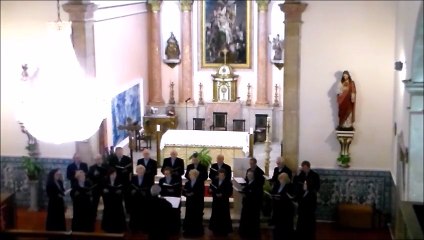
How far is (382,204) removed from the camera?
13750mm

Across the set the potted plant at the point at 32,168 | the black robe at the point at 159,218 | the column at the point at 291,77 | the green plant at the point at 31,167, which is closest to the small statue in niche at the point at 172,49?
the potted plant at the point at 32,168

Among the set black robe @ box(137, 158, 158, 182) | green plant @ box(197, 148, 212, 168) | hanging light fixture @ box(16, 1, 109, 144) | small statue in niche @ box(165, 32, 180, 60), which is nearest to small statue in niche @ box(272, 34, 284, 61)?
small statue in niche @ box(165, 32, 180, 60)

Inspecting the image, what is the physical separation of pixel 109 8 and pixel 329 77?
5.82 metres

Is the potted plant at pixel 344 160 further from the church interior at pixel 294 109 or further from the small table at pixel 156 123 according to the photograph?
the small table at pixel 156 123

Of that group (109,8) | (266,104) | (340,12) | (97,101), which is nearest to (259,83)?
(266,104)

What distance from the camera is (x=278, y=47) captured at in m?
20.3

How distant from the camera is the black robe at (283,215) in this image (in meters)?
12.8

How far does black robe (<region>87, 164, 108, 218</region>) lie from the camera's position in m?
13.4

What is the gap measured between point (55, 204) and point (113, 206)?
3.67 ft

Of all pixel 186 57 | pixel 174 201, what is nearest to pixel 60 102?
pixel 174 201

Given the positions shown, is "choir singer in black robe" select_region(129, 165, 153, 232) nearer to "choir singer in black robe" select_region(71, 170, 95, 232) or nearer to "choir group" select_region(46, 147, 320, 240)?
"choir group" select_region(46, 147, 320, 240)

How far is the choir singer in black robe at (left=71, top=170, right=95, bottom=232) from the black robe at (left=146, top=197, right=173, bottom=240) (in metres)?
1.29

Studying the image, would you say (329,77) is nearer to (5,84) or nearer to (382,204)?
(382,204)

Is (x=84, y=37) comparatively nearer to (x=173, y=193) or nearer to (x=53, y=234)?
(x=173, y=193)
